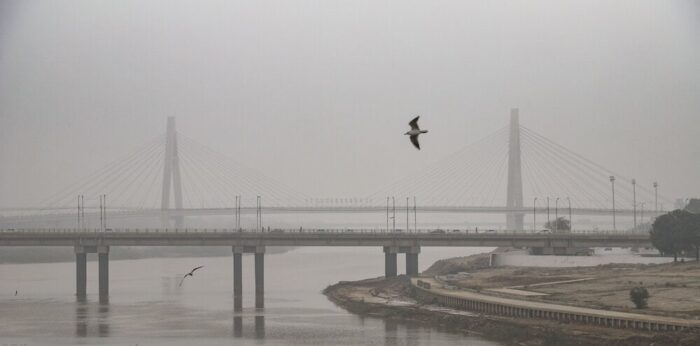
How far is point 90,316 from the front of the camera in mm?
97500

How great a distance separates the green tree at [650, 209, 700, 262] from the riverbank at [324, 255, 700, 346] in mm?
18575

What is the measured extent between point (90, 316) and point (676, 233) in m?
59.9

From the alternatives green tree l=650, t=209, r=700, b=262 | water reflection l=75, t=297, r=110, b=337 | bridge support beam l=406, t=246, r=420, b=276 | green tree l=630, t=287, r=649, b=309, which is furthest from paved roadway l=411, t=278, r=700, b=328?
water reflection l=75, t=297, r=110, b=337

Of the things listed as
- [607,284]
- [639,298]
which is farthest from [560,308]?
[607,284]

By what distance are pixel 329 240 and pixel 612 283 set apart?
43686 mm

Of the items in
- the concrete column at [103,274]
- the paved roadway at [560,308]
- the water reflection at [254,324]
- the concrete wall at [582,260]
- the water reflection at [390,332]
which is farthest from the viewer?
the concrete column at [103,274]

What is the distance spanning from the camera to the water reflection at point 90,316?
85.2m

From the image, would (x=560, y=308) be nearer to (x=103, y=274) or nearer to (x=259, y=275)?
(x=259, y=275)

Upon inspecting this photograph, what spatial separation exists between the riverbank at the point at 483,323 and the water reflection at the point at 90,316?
2190 centimetres

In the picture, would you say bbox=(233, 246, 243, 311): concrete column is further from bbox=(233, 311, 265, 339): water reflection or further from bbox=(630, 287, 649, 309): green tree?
bbox=(630, 287, 649, 309): green tree

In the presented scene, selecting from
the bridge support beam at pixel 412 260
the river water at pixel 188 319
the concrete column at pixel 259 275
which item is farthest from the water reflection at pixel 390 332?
the bridge support beam at pixel 412 260

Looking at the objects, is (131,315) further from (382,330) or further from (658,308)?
(658,308)

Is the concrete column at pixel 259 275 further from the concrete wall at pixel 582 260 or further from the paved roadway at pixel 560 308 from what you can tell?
the concrete wall at pixel 582 260

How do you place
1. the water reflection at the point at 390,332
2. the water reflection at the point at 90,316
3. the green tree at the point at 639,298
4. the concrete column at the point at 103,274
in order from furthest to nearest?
1. the concrete column at the point at 103,274
2. the water reflection at the point at 90,316
3. the green tree at the point at 639,298
4. the water reflection at the point at 390,332
